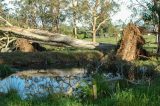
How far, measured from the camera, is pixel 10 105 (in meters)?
10.9

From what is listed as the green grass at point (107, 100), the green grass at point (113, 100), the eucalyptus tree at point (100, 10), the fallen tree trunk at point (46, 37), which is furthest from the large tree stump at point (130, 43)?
the eucalyptus tree at point (100, 10)

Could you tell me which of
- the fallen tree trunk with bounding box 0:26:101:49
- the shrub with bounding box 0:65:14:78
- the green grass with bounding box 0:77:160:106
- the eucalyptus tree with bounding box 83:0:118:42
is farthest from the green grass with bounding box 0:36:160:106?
the eucalyptus tree with bounding box 83:0:118:42

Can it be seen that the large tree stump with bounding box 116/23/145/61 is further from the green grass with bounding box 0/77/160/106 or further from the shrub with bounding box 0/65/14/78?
the green grass with bounding box 0/77/160/106

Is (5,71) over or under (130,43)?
under

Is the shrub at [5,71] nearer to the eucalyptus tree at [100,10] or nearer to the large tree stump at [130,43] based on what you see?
the large tree stump at [130,43]

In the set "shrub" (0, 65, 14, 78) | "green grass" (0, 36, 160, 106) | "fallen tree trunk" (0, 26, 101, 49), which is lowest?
"shrub" (0, 65, 14, 78)

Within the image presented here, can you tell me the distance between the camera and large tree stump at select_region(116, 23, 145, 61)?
2655cm

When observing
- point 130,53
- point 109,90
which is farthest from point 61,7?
point 109,90

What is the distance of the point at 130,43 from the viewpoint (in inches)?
1045

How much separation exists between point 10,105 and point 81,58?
2279cm

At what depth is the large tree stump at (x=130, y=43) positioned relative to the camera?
87.1 ft

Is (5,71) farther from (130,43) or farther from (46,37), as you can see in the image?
(130,43)

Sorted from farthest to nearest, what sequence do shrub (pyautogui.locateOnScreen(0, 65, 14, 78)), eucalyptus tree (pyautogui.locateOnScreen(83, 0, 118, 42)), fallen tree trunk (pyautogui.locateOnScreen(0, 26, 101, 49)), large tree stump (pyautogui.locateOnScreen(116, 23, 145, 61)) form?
eucalyptus tree (pyautogui.locateOnScreen(83, 0, 118, 42))
fallen tree trunk (pyautogui.locateOnScreen(0, 26, 101, 49))
large tree stump (pyautogui.locateOnScreen(116, 23, 145, 61))
shrub (pyautogui.locateOnScreen(0, 65, 14, 78))

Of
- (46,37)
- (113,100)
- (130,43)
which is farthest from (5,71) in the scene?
(113,100)
